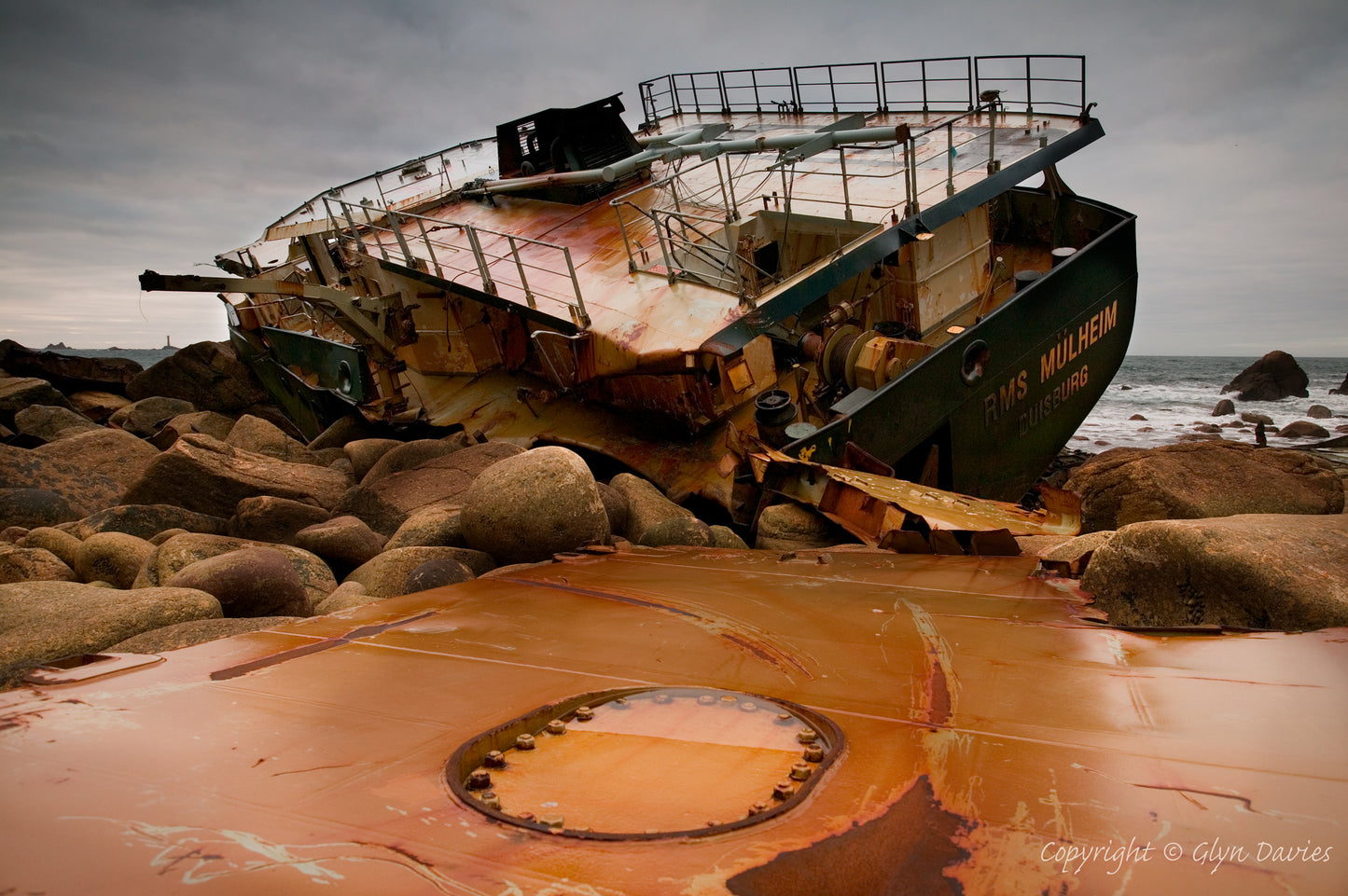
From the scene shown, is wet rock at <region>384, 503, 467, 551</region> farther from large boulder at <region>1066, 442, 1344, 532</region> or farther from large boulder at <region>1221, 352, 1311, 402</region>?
large boulder at <region>1221, 352, 1311, 402</region>

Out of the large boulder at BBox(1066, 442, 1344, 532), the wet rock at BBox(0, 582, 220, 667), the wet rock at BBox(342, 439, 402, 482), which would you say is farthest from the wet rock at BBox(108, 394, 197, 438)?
the large boulder at BBox(1066, 442, 1344, 532)

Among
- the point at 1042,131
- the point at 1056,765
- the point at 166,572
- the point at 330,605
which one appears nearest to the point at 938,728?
the point at 1056,765

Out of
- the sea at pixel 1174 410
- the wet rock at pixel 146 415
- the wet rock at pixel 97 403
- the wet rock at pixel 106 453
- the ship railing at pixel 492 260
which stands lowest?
the sea at pixel 1174 410

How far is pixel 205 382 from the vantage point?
1741 cm

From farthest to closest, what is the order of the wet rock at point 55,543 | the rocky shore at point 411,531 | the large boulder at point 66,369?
the large boulder at point 66,369, the wet rock at point 55,543, the rocky shore at point 411,531

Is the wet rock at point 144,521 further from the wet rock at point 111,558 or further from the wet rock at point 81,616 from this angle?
the wet rock at point 81,616

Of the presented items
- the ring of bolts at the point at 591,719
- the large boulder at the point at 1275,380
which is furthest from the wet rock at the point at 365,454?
the large boulder at the point at 1275,380

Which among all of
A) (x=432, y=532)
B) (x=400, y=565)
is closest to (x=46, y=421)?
(x=432, y=532)

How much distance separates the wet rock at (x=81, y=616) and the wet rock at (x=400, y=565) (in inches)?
43.1

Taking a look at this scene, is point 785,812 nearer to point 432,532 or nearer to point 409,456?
point 432,532

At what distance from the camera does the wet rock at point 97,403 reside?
17.0 meters

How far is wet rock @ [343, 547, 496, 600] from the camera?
5.51 m

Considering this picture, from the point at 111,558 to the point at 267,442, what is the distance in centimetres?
510

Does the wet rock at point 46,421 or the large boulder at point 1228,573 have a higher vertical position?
the wet rock at point 46,421
